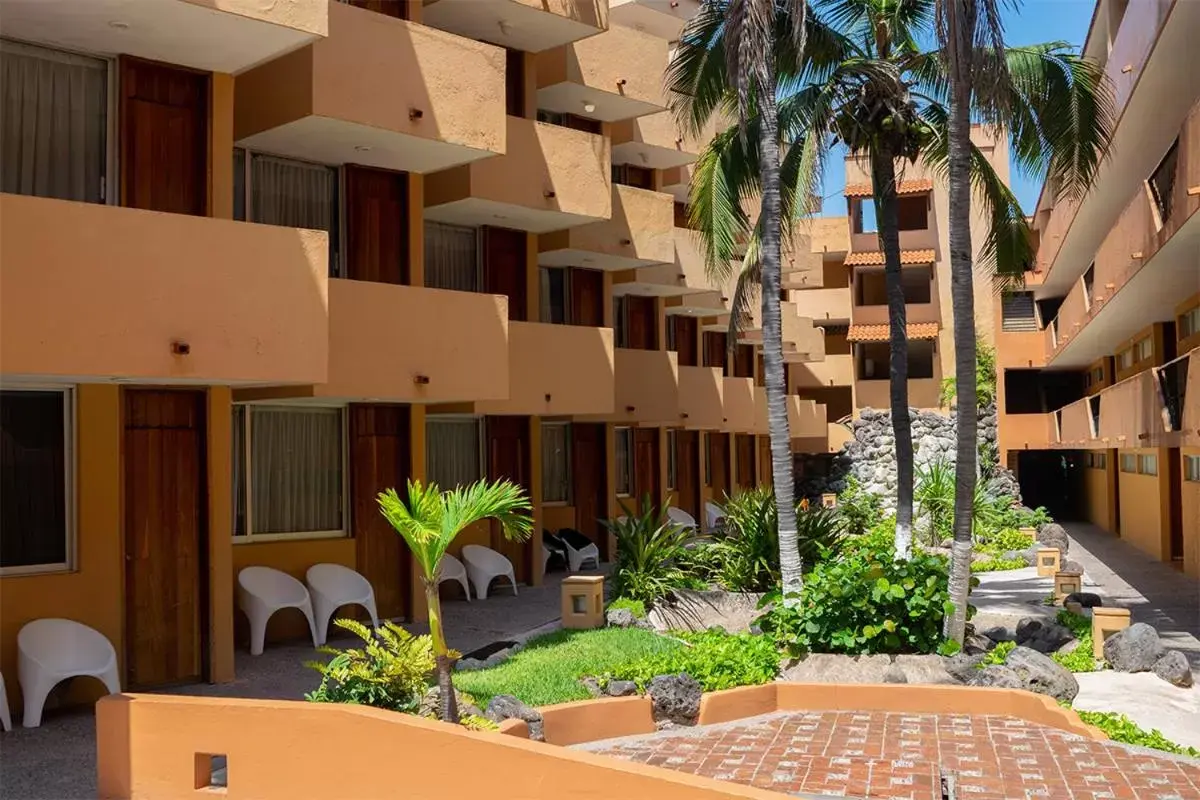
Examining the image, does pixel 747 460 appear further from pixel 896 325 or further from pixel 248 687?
pixel 248 687

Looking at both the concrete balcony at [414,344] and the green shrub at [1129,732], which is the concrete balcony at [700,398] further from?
the green shrub at [1129,732]

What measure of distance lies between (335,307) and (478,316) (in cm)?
236

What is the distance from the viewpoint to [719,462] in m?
36.6

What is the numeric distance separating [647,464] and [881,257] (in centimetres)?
1818

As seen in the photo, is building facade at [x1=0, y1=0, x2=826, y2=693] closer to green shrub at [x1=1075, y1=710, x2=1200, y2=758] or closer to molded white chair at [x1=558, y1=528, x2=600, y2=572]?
molded white chair at [x1=558, y1=528, x2=600, y2=572]

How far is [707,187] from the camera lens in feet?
60.2

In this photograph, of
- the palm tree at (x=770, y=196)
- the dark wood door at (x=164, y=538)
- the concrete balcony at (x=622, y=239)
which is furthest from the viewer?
the concrete balcony at (x=622, y=239)

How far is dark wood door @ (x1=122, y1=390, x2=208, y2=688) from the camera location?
12.4m

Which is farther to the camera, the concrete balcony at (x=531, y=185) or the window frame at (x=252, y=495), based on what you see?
the concrete balcony at (x=531, y=185)

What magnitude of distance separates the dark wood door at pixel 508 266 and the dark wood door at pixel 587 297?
2433 millimetres

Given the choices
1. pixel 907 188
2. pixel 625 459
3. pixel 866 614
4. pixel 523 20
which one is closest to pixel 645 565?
pixel 866 614

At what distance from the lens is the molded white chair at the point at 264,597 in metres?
14.2

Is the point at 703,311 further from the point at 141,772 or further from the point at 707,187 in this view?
the point at 141,772

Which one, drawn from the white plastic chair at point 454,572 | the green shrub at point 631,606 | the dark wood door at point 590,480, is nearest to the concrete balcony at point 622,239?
the dark wood door at point 590,480
